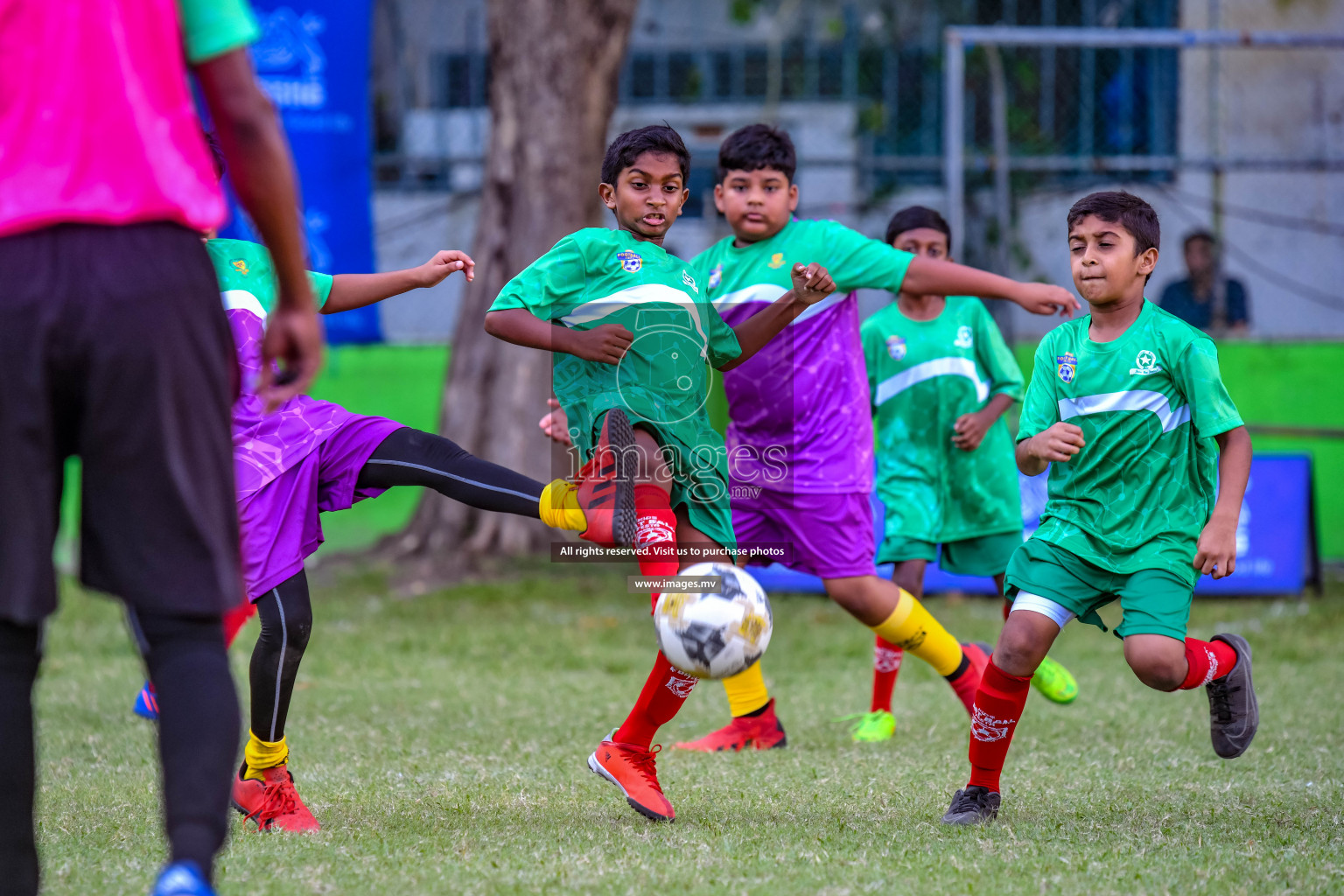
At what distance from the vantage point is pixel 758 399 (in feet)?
15.6

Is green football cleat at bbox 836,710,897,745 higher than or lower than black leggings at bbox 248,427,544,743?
lower

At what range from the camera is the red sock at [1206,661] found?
3.51m

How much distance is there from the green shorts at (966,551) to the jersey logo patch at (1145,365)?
196 centimetres

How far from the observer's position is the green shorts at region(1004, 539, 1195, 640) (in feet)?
11.0

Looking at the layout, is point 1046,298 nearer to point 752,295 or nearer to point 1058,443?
point 1058,443

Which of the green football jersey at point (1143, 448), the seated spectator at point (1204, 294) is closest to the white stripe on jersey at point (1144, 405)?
the green football jersey at point (1143, 448)

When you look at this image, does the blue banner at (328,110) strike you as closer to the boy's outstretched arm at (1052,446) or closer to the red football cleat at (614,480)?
the red football cleat at (614,480)

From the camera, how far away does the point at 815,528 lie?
4.66 m

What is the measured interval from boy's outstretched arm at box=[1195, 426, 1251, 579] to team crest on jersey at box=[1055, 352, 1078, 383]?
392 mm

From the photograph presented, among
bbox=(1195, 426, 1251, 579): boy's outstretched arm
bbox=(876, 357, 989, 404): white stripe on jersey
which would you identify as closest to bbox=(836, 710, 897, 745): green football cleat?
bbox=(876, 357, 989, 404): white stripe on jersey

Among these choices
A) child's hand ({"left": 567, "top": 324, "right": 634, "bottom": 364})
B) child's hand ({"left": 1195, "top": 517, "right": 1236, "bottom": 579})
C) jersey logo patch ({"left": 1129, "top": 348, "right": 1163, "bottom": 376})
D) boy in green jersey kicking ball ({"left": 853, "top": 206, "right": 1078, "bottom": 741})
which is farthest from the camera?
boy in green jersey kicking ball ({"left": 853, "top": 206, "right": 1078, "bottom": 741})

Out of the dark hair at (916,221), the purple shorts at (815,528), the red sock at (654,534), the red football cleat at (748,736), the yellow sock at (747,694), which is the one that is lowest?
the red football cleat at (748,736)

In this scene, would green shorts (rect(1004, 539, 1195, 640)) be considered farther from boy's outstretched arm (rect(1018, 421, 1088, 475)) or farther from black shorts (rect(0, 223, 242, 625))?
black shorts (rect(0, 223, 242, 625))

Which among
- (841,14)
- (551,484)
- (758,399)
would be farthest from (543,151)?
(551,484)
